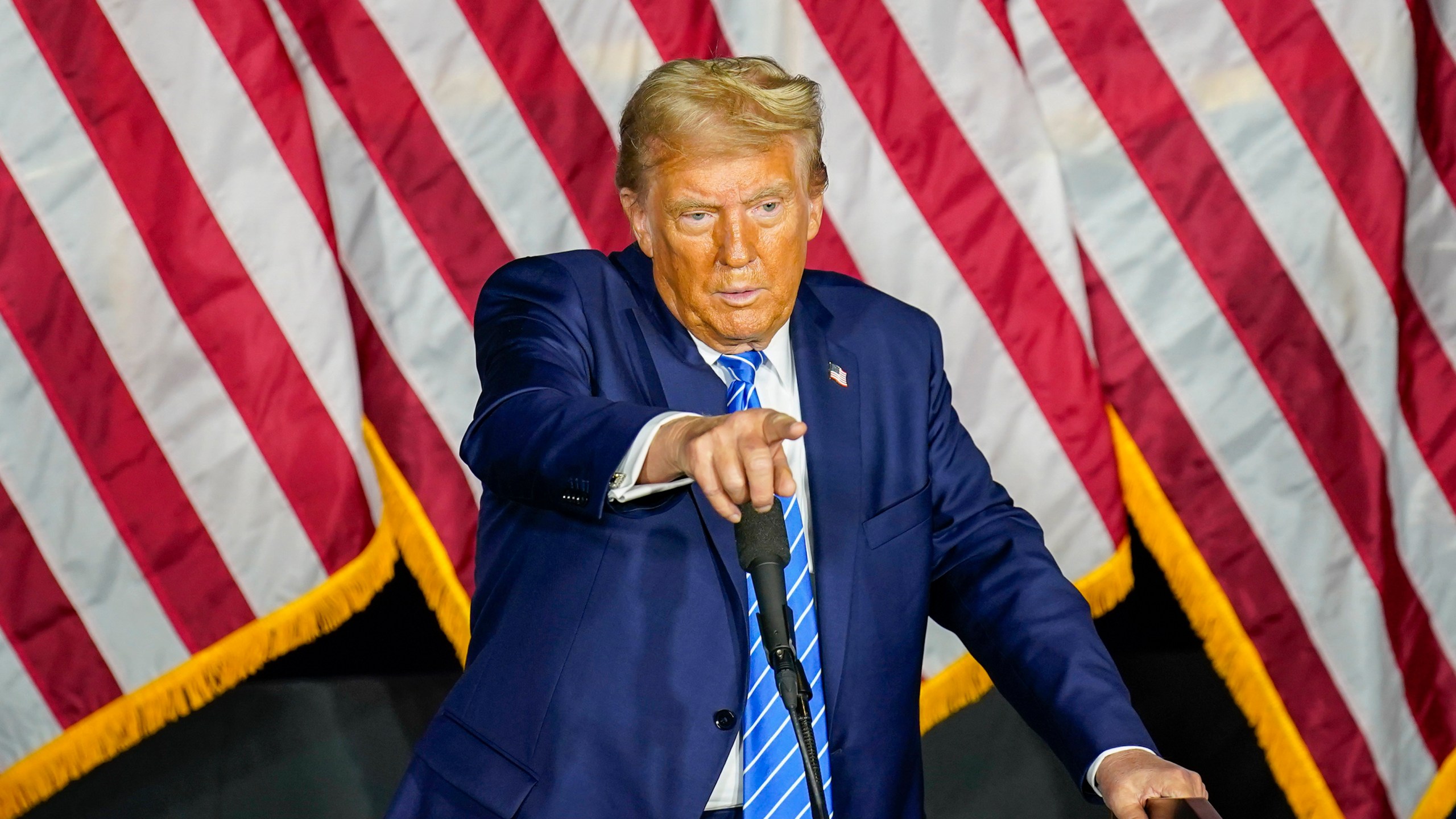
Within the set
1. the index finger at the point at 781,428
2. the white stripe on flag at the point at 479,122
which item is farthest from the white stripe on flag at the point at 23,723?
the index finger at the point at 781,428

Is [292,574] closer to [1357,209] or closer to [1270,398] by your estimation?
A: [1270,398]

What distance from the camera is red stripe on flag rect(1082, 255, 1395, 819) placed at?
2.62 m

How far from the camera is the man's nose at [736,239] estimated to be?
148cm

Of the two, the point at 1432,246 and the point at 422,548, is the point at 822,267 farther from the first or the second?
the point at 1432,246

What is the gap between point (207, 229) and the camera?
2535 millimetres

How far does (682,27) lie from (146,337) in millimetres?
1159

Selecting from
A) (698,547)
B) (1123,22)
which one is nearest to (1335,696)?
(1123,22)

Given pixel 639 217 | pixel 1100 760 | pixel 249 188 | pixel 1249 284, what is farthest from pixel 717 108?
pixel 1249 284

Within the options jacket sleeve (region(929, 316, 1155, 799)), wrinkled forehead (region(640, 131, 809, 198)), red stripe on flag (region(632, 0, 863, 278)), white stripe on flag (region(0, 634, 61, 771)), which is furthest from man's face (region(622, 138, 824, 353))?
white stripe on flag (region(0, 634, 61, 771))

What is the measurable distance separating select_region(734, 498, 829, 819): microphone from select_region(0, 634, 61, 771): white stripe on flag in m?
2.04

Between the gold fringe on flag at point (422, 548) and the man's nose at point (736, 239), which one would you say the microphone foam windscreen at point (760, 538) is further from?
the gold fringe on flag at point (422, 548)

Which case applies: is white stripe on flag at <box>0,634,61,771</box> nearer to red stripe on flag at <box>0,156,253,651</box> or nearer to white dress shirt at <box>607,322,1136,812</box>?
red stripe on flag at <box>0,156,253,651</box>

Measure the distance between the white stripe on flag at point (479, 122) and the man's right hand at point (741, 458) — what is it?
1.62m

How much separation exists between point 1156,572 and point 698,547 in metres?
1.81
